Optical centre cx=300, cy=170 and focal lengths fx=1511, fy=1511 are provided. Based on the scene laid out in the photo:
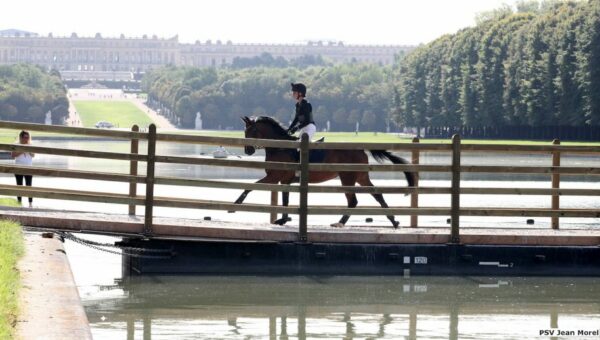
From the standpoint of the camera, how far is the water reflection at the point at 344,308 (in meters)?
16.3

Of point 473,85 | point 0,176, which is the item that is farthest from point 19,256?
point 473,85

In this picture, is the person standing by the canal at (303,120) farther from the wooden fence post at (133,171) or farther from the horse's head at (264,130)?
the wooden fence post at (133,171)

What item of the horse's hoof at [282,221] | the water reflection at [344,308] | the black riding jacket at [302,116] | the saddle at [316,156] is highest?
the black riding jacket at [302,116]

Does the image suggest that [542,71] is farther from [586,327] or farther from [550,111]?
[586,327]

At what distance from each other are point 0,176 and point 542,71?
74.2m

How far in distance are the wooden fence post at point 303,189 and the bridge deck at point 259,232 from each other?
145mm

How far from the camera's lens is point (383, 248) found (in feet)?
68.7

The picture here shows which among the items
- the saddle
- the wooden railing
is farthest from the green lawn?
the saddle

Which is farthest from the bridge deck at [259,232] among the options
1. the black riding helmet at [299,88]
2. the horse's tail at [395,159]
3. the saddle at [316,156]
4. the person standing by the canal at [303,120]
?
the black riding helmet at [299,88]

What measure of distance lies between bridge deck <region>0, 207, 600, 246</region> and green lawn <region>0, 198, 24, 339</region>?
3.41 ft

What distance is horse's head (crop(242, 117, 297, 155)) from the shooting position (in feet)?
73.3

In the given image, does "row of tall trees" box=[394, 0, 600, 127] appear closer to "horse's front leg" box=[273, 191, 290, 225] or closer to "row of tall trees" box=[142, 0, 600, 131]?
"row of tall trees" box=[142, 0, 600, 131]

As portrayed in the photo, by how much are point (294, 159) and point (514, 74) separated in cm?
10798

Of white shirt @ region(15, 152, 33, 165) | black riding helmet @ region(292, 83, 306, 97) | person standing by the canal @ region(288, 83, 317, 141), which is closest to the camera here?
person standing by the canal @ region(288, 83, 317, 141)
